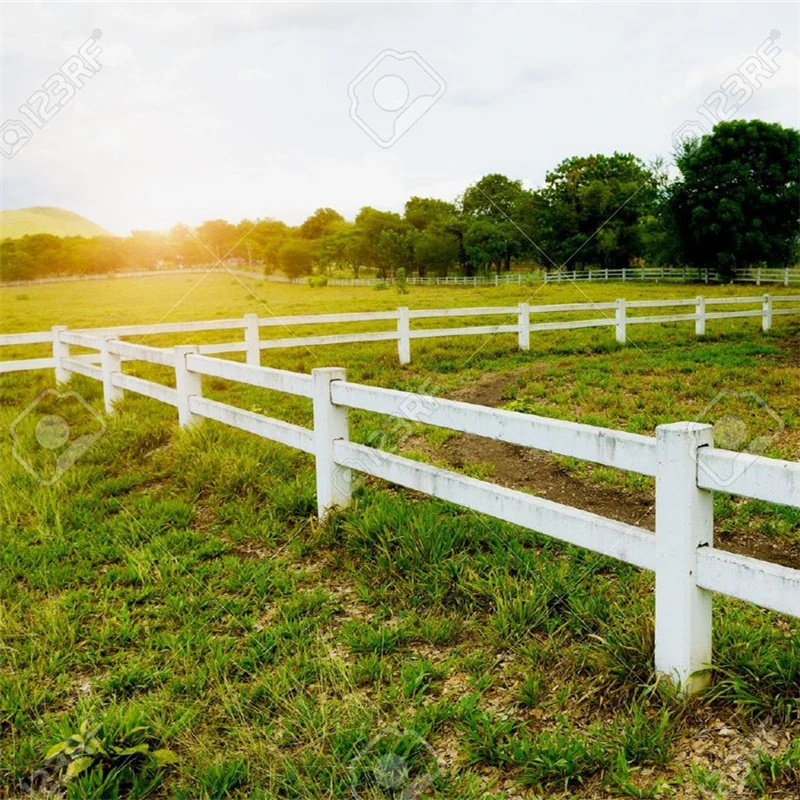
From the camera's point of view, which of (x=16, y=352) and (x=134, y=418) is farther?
(x=16, y=352)

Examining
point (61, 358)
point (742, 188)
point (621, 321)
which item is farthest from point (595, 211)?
point (61, 358)

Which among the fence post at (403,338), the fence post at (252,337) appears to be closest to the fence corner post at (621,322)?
the fence post at (403,338)

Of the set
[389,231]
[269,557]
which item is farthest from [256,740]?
[389,231]

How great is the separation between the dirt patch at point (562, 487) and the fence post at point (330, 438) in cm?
142

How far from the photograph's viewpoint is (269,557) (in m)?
4.66

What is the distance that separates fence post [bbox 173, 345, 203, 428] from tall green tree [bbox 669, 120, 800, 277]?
37.3 m

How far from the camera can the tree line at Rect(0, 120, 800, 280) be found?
1540 inches

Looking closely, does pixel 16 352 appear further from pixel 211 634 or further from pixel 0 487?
pixel 211 634

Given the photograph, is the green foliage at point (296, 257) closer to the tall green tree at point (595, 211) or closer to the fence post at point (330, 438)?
the tall green tree at point (595, 211)

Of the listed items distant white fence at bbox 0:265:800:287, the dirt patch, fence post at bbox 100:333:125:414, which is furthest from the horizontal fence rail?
the dirt patch

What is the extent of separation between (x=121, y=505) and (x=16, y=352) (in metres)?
14.6

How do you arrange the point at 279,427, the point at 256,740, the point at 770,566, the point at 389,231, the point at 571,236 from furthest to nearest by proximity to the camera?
the point at 571,236, the point at 389,231, the point at 279,427, the point at 256,740, the point at 770,566

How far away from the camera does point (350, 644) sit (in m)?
3.53

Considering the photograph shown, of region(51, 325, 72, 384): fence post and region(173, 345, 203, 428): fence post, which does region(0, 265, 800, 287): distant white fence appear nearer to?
region(51, 325, 72, 384): fence post
